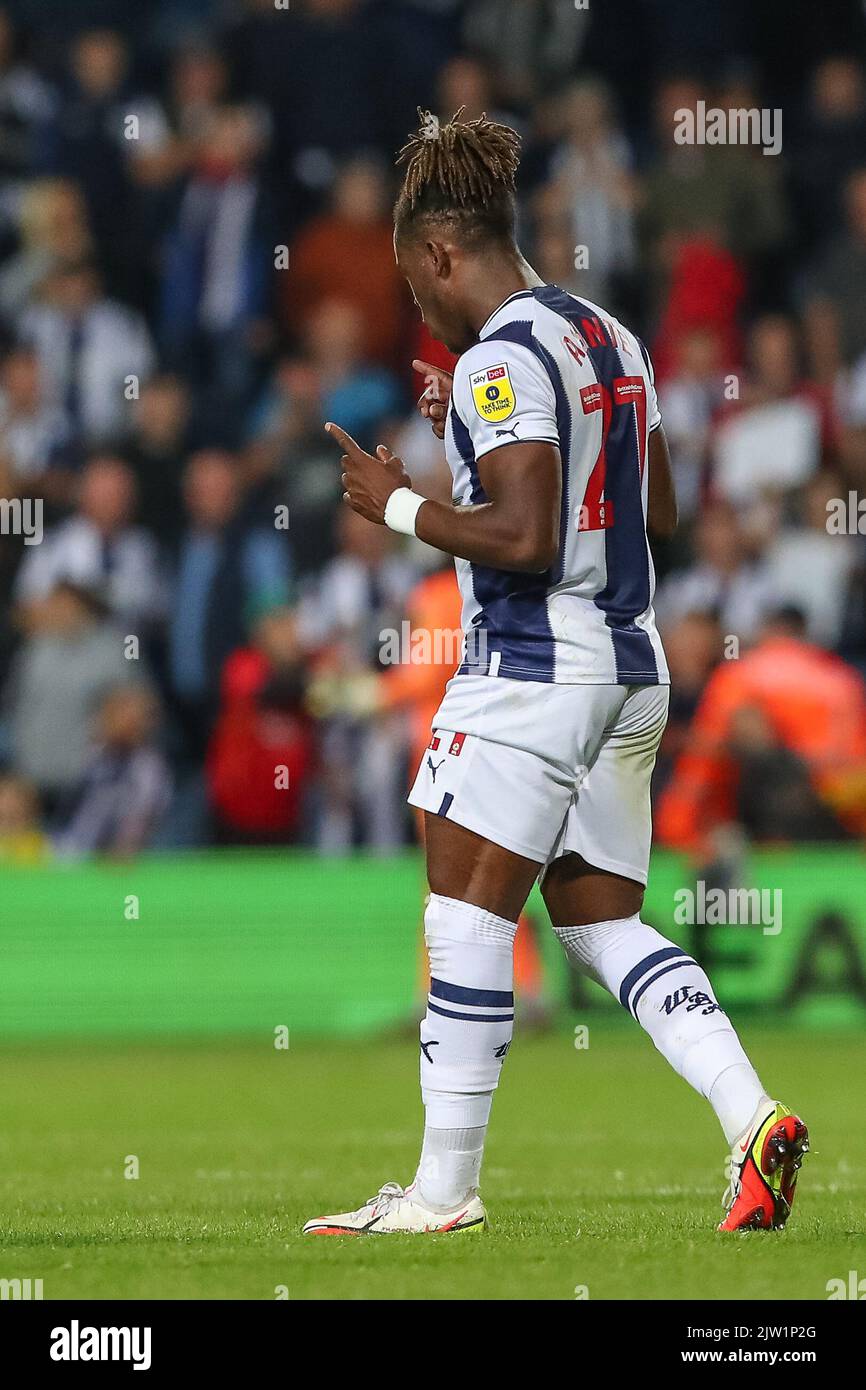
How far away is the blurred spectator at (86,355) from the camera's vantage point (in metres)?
15.8

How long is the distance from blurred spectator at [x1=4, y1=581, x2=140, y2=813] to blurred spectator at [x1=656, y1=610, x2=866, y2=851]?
3530mm

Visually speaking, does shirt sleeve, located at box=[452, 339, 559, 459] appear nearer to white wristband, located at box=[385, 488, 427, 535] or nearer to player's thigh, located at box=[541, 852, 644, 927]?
white wristband, located at box=[385, 488, 427, 535]

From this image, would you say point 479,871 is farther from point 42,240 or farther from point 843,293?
point 42,240

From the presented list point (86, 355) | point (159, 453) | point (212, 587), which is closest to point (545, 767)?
point (212, 587)

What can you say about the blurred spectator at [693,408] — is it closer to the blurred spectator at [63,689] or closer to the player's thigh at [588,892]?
the blurred spectator at [63,689]

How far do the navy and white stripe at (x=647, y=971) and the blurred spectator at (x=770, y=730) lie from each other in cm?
763

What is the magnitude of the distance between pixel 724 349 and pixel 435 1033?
11313 millimetres

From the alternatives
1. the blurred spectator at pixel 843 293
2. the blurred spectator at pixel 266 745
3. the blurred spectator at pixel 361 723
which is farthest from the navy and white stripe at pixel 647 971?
the blurred spectator at pixel 843 293

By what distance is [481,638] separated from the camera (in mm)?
5496

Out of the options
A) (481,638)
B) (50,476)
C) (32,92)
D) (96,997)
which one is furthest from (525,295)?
(32,92)

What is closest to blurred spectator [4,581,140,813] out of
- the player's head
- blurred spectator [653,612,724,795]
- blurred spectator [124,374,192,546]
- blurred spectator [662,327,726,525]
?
blurred spectator [124,374,192,546]

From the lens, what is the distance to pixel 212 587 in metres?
14.6

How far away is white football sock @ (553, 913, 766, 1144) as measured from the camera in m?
5.27
